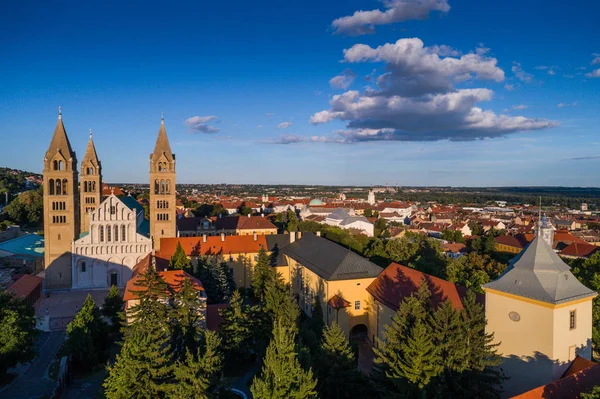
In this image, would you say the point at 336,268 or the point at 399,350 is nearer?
the point at 399,350

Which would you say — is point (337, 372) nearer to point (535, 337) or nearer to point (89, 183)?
point (535, 337)

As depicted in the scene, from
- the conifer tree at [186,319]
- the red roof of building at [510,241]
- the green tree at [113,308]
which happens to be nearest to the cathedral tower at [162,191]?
the green tree at [113,308]

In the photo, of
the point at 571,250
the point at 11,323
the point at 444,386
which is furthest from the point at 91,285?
the point at 571,250

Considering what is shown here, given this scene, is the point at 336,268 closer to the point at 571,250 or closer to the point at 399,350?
the point at 399,350

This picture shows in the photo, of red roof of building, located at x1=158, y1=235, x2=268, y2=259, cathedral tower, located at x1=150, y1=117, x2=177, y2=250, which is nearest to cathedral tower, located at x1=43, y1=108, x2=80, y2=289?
cathedral tower, located at x1=150, y1=117, x2=177, y2=250

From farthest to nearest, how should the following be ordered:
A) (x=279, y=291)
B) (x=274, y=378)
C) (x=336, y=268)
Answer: (x=336, y=268), (x=279, y=291), (x=274, y=378)

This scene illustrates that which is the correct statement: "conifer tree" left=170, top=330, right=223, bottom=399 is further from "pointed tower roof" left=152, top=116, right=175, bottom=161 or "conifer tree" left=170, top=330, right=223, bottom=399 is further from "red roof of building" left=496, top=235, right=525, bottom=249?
"red roof of building" left=496, top=235, right=525, bottom=249

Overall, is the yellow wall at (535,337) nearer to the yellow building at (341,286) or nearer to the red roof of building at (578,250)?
the yellow building at (341,286)
